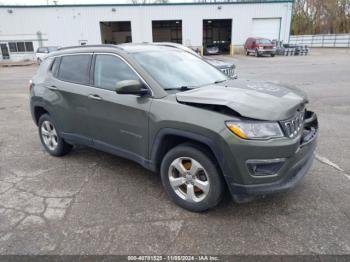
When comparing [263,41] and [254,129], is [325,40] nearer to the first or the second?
[263,41]

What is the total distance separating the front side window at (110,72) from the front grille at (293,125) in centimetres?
173

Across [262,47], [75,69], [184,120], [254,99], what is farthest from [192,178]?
[262,47]

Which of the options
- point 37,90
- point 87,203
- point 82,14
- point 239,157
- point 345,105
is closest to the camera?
point 239,157

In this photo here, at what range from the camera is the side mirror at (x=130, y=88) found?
296 centimetres

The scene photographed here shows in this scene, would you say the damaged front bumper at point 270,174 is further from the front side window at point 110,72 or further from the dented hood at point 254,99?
the front side window at point 110,72

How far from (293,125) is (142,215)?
1805 millimetres

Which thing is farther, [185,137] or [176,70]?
[176,70]

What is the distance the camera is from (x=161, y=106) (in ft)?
9.68

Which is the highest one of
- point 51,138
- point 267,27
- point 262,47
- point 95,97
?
point 267,27

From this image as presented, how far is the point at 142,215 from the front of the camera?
118 inches

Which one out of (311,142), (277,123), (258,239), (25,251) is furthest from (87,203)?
(311,142)

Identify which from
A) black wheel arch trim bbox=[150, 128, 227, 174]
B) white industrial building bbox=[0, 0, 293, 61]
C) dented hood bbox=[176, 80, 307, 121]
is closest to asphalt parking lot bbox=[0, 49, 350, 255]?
black wheel arch trim bbox=[150, 128, 227, 174]

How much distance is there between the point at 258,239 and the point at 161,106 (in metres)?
1.61

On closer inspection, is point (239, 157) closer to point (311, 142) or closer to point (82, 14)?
point (311, 142)
